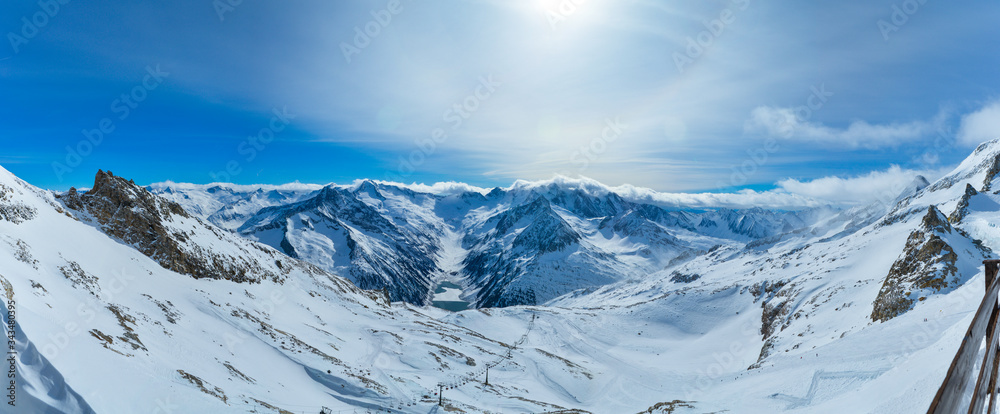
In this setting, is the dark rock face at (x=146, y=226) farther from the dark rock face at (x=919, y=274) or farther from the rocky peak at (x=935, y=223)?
the rocky peak at (x=935, y=223)

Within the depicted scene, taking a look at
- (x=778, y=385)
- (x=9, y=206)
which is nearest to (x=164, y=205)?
(x=9, y=206)

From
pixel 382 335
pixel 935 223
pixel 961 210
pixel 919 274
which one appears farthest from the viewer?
pixel 961 210

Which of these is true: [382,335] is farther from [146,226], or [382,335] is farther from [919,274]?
[919,274]

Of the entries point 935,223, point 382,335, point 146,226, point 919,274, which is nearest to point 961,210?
point 935,223

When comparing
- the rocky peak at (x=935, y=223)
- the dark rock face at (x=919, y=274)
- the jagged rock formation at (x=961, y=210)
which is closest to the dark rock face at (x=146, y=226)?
the dark rock face at (x=919, y=274)

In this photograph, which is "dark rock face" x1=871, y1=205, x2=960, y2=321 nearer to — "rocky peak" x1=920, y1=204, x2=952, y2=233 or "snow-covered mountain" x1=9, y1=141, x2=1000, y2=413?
"rocky peak" x1=920, y1=204, x2=952, y2=233

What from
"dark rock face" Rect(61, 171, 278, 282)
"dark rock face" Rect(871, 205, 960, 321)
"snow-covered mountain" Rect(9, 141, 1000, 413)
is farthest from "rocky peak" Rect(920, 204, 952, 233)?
"dark rock face" Rect(61, 171, 278, 282)
